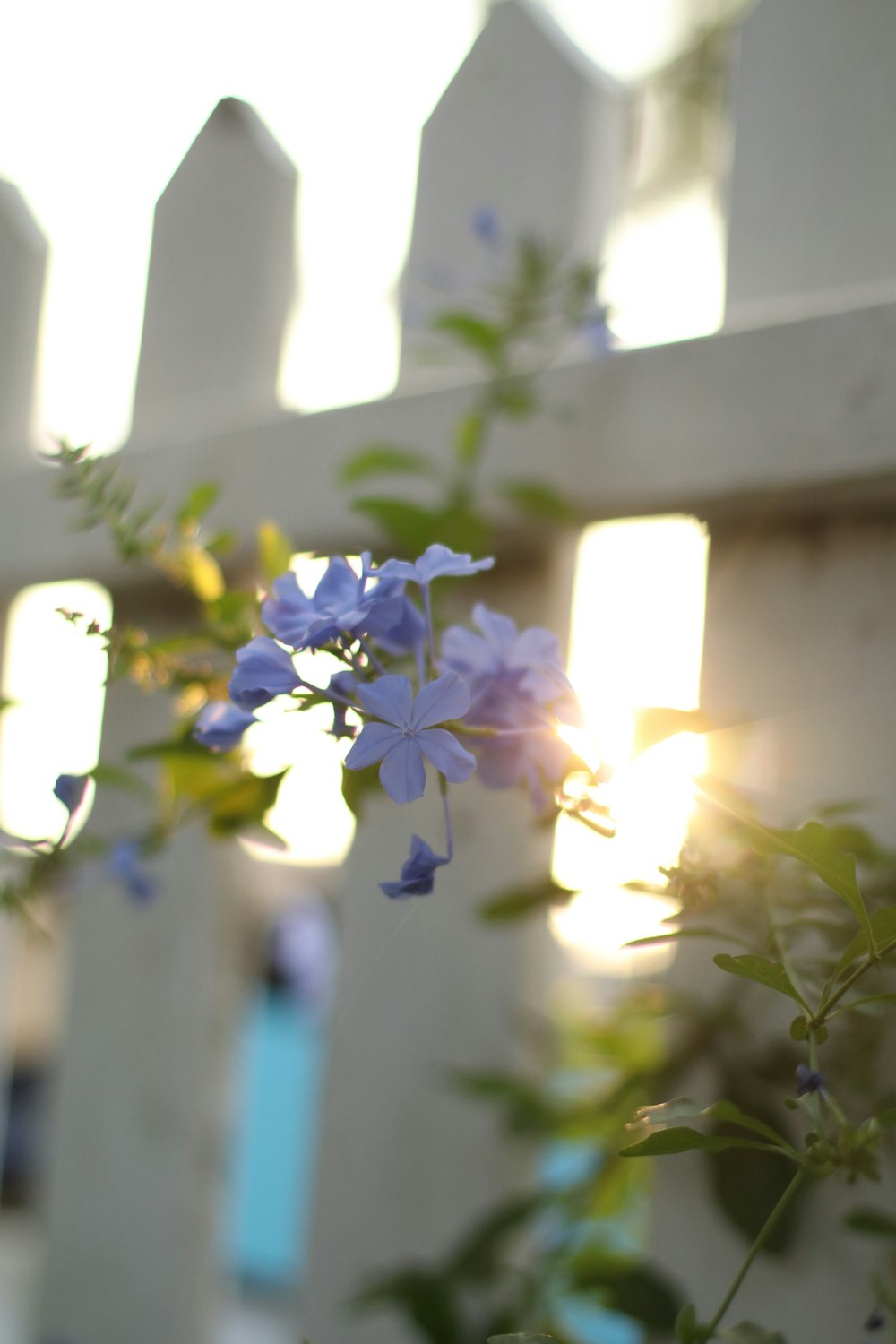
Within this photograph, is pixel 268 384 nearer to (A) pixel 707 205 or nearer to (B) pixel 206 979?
(A) pixel 707 205

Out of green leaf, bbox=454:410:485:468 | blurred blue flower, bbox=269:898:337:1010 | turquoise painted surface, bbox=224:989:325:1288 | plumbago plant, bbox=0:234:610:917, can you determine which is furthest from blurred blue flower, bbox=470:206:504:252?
blurred blue flower, bbox=269:898:337:1010

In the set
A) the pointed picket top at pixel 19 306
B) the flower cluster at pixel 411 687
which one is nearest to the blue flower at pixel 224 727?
the flower cluster at pixel 411 687

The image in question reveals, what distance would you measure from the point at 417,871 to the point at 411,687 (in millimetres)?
85

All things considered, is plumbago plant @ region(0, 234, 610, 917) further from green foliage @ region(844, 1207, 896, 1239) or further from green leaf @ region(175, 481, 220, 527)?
green foliage @ region(844, 1207, 896, 1239)

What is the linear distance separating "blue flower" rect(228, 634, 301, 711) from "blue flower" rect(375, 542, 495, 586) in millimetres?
54

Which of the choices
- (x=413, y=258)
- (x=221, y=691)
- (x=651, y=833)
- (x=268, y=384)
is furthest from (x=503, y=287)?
(x=651, y=833)

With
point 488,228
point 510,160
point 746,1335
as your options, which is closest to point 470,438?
point 488,228

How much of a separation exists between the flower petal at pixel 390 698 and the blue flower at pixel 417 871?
0.05 metres

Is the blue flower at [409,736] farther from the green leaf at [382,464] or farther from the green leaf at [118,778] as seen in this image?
the green leaf at [382,464]

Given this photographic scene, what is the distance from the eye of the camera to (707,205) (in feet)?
3.31

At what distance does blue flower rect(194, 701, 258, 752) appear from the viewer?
1.79ft

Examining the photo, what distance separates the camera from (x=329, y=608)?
0.51 metres

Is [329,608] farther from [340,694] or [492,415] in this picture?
[492,415]

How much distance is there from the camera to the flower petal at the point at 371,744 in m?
0.45
